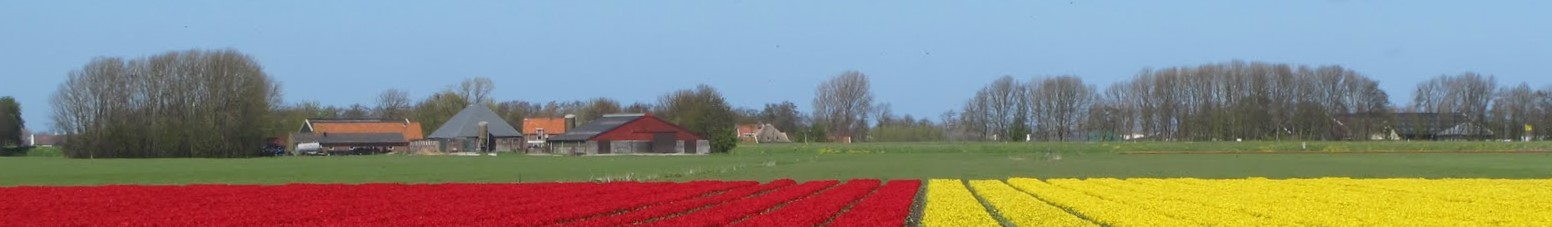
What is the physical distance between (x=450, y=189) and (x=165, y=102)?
288 feet

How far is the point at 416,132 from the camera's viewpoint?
155375 mm

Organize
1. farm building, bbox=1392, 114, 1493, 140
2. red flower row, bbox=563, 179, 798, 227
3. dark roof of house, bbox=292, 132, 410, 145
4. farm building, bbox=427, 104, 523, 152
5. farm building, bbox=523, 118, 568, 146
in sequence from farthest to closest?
1. farm building, bbox=523, 118, 568, 146
2. farm building, bbox=1392, 114, 1493, 140
3. dark roof of house, bbox=292, 132, 410, 145
4. farm building, bbox=427, 104, 523, 152
5. red flower row, bbox=563, 179, 798, 227

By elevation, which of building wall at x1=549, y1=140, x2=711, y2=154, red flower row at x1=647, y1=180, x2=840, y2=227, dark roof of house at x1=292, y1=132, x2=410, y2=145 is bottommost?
red flower row at x1=647, y1=180, x2=840, y2=227

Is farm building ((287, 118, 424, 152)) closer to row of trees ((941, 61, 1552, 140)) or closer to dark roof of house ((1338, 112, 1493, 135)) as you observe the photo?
row of trees ((941, 61, 1552, 140))

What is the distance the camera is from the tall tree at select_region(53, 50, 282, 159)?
10544 centimetres

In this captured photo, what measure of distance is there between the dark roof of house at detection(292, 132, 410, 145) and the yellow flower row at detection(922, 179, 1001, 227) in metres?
116

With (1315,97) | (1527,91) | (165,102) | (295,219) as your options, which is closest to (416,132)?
(165,102)

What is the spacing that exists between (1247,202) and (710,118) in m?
94.3

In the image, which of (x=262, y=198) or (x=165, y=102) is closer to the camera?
(x=262, y=198)

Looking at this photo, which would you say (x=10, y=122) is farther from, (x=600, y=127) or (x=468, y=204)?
(x=468, y=204)

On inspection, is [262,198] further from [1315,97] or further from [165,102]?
[1315,97]

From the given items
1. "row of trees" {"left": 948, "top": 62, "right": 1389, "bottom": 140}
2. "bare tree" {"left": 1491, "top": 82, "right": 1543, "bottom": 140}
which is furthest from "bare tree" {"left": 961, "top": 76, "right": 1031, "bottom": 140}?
"bare tree" {"left": 1491, "top": 82, "right": 1543, "bottom": 140}

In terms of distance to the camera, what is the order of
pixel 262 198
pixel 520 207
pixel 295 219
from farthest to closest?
pixel 262 198 → pixel 520 207 → pixel 295 219

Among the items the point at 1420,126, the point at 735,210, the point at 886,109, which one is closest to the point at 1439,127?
the point at 1420,126
